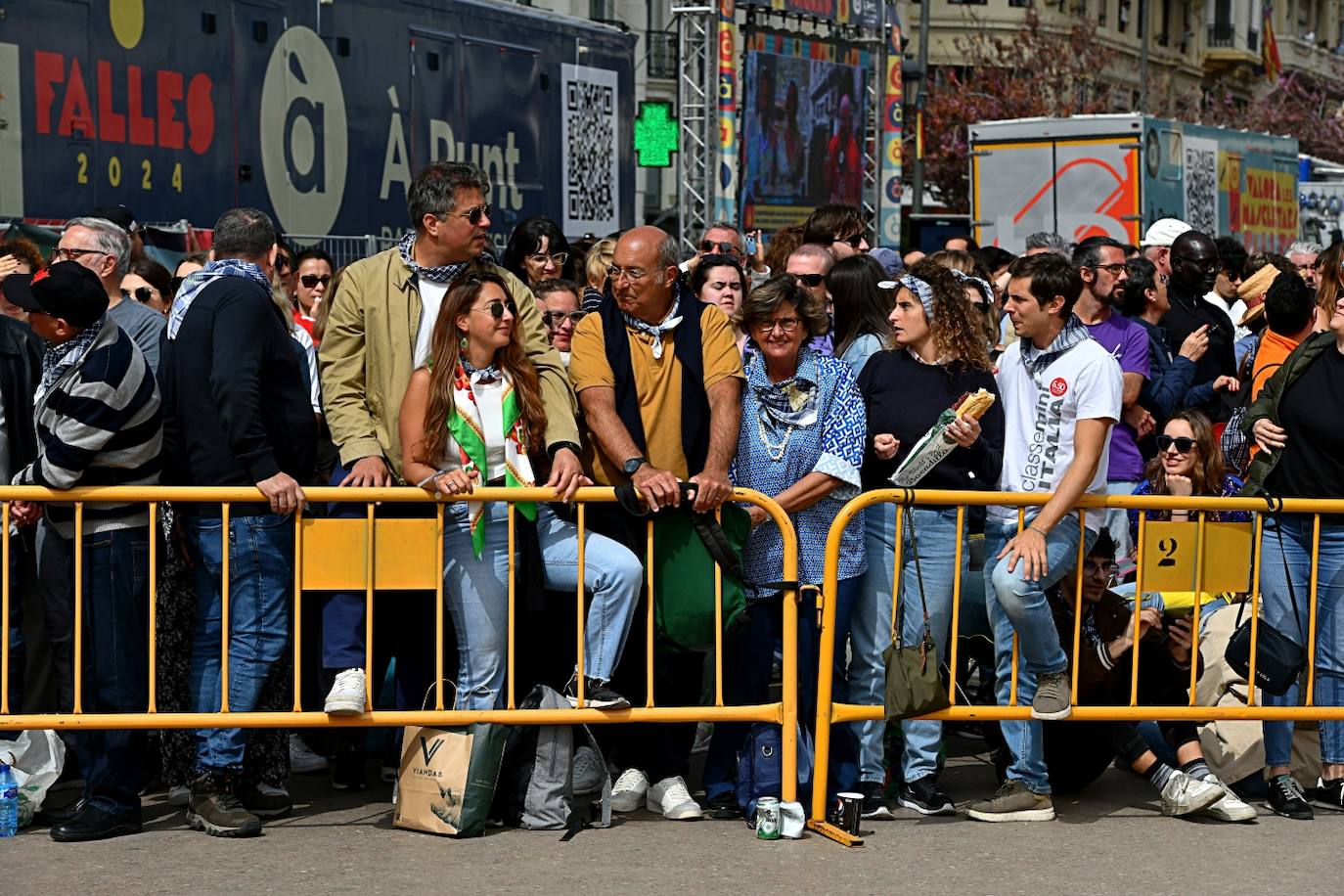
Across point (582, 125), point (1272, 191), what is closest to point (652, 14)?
point (1272, 191)

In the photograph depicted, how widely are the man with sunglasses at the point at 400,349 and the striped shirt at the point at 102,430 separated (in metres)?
0.66

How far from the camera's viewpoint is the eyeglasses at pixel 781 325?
277 inches

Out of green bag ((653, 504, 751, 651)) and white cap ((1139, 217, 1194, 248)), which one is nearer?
green bag ((653, 504, 751, 651))

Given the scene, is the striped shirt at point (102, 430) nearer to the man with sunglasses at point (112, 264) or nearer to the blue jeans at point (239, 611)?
the blue jeans at point (239, 611)

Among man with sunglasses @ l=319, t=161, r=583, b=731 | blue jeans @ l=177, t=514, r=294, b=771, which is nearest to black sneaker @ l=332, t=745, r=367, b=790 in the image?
man with sunglasses @ l=319, t=161, r=583, b=731

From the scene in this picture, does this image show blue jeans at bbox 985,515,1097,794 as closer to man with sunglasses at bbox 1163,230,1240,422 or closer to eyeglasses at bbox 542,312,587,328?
eyeglasses at bbox 542,312,587,328

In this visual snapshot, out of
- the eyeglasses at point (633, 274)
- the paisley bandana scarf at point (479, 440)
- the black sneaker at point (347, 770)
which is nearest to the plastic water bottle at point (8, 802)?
the black sneaker at point (347, 770)

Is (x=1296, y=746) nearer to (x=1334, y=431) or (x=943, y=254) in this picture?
(x=1334, y=431)

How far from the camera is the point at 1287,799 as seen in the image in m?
7.22

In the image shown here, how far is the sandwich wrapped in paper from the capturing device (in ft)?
22.4

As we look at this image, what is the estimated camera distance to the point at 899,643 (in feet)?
23.4

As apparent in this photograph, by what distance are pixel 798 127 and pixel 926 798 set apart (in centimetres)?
1818

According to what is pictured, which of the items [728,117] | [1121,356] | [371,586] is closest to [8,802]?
[371,586]

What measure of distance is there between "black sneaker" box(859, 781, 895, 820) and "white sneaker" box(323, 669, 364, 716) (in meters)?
1.89
